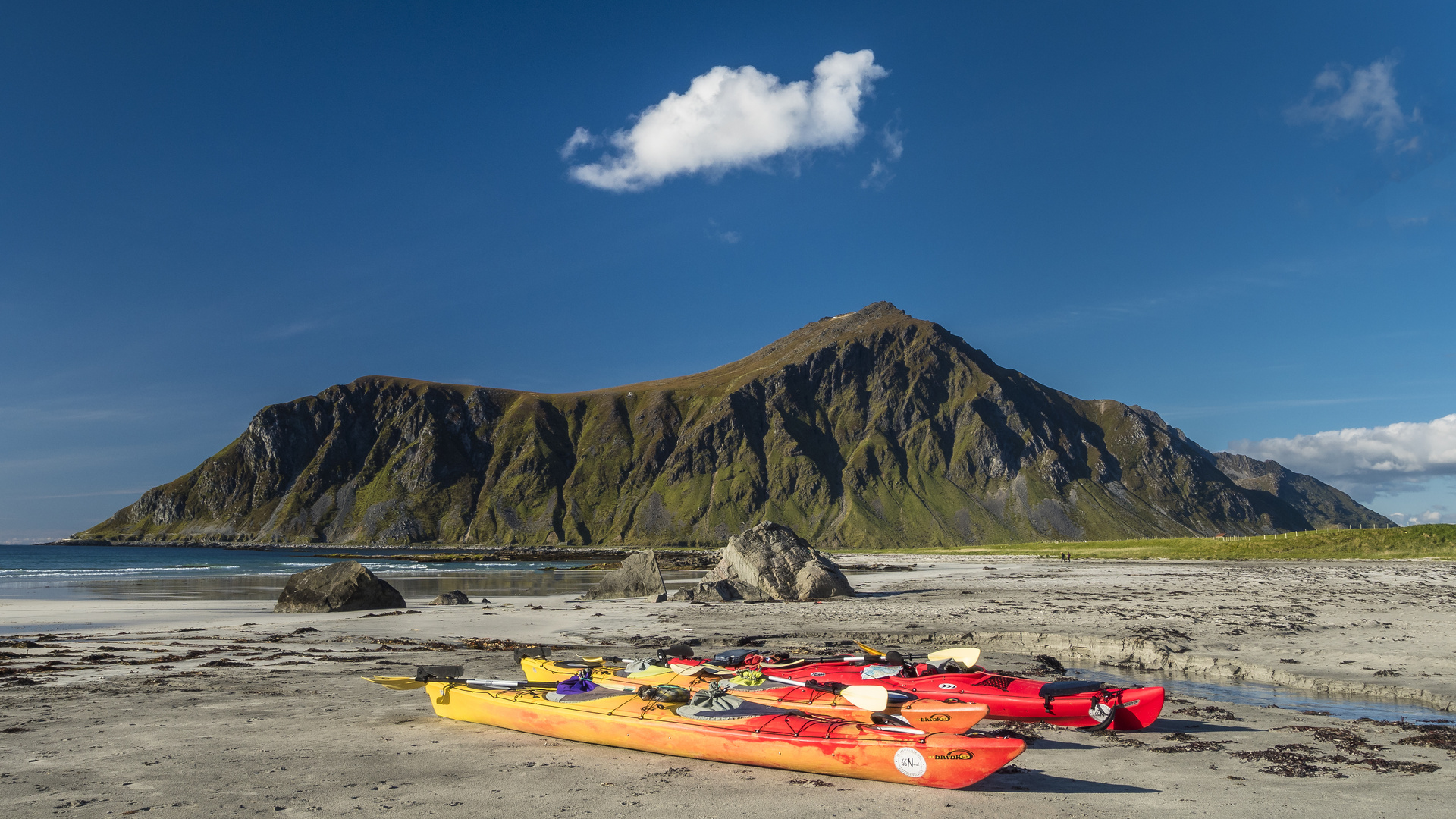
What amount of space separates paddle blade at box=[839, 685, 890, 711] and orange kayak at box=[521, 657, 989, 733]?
12 centimetres

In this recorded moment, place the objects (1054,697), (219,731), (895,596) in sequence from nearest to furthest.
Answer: (219,731)
(1054,697)
(895,596)

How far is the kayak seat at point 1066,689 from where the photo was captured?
1233 centimetres

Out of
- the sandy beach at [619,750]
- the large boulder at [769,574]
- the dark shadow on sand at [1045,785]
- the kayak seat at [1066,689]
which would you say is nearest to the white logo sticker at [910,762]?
the sandy beach at [619,750]

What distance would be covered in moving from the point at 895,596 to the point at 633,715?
1137 inches

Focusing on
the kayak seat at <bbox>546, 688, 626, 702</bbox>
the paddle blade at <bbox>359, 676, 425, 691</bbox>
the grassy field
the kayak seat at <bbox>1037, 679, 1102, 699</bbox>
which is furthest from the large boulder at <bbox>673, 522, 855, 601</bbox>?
the grassy field

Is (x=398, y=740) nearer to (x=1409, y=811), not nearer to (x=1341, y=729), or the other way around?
(x=1409, y=811)

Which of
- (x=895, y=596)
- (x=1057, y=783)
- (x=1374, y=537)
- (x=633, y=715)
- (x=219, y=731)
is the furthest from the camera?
(x=1374, y=537)

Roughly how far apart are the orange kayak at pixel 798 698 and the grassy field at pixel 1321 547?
6037cm

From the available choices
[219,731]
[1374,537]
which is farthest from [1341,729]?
[1374,537]

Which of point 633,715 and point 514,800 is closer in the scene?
point 514,800

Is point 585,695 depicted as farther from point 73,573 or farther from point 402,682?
point 73,573

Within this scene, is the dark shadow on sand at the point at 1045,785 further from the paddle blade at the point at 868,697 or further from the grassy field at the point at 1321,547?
the grassy field at the point at 1321,547

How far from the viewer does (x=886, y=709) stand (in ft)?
36.8

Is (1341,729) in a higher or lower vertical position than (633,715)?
lower
